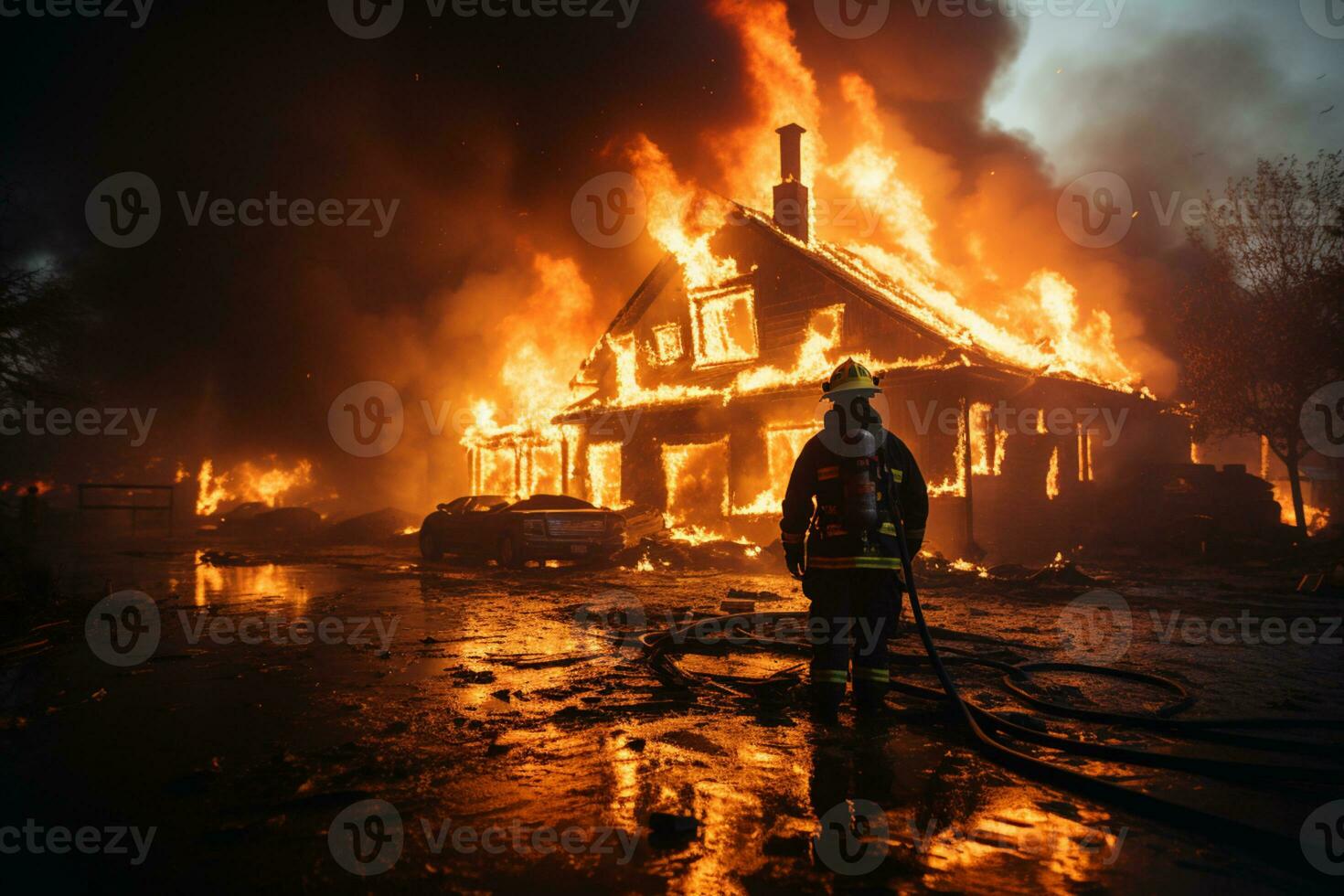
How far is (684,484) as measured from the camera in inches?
782

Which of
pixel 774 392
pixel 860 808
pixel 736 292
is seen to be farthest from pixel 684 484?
pixel 860 808

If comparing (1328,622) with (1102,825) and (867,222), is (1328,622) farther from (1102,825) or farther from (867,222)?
(867,222)

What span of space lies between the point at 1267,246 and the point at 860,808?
24.2m

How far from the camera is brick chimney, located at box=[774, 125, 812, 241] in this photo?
20203mm

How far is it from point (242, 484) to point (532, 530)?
40840 mm
